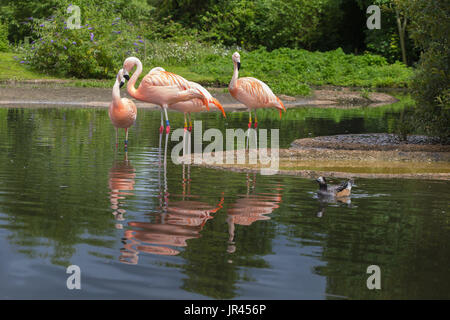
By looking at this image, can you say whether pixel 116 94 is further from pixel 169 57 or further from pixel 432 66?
pixel 169 57

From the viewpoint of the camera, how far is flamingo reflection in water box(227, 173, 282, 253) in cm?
803

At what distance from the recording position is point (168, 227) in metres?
7.64

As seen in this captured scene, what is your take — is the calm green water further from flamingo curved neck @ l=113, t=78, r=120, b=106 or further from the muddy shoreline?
flamingo curved neck @ l=113, t=78, r=120, b=106

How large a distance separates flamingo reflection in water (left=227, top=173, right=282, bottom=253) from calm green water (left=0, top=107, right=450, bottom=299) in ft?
0.05

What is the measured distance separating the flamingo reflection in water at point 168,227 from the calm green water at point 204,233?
0.02m

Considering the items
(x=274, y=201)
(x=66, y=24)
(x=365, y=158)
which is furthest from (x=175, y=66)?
(x=274, y=201)

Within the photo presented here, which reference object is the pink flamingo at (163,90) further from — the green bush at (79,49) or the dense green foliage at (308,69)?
the dense green foliage at (308,69)

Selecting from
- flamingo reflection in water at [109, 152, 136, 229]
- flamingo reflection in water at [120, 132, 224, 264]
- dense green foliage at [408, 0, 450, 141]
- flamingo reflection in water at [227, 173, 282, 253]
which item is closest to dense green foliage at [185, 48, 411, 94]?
dense green foliage at [408, 0, 450, 141]

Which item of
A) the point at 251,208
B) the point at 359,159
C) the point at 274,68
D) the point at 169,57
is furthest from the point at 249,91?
the point at 169,57

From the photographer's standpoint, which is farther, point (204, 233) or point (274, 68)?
point (274, 68)

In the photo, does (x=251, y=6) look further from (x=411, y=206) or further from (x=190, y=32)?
(x=411, y=206)

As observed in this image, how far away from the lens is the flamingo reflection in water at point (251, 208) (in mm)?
8031

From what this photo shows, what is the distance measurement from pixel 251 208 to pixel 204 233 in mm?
1567

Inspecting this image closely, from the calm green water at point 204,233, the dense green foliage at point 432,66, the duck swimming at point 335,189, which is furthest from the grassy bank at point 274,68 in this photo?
the duck swimming at point 335,189
